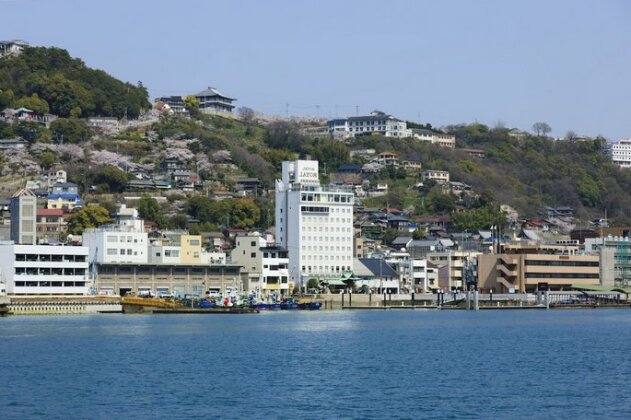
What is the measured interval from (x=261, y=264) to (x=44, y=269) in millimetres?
20370

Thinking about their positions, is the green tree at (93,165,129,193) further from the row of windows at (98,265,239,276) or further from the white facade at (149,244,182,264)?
the row of windows at (98,265,239,276)

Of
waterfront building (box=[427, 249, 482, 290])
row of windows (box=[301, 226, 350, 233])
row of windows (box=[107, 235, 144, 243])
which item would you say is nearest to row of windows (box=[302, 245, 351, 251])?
row of windows (box=[301, 226, 350, 233])

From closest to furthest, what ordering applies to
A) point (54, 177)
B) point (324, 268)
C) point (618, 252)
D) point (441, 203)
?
point (324, 268)
point (618, 252)
point (54, 177)
point (441, 203)

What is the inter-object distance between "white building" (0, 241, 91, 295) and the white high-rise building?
66.0 ft

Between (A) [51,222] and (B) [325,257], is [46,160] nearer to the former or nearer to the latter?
(A) [51,222]

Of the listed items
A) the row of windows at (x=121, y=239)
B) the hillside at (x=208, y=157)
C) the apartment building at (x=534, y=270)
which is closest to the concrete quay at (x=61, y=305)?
the row of windows at (x=121, y=239)

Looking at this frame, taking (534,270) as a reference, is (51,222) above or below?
above

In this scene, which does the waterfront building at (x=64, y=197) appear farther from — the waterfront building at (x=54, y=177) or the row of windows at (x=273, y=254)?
the row of windows at (x=273, y=254)

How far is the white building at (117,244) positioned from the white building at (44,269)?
348cm

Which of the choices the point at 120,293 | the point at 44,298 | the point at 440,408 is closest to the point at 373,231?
the point at 120,293

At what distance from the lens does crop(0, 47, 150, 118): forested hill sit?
162625 millimetres

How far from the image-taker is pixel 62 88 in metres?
163

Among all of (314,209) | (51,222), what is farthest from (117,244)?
(51,222)

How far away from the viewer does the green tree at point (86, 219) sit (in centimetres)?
11981
